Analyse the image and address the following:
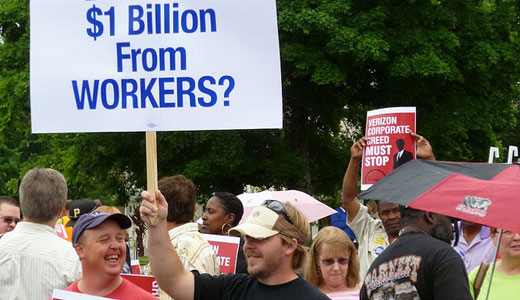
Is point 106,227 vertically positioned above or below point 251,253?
above

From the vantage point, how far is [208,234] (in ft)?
21.9

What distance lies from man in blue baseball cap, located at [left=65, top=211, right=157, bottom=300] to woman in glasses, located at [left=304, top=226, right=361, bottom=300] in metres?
1.80

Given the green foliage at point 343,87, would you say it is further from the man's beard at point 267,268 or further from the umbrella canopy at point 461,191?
the man's beard at point 267,268

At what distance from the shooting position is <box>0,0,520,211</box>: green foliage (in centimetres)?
2269

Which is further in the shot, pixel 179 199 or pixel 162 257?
pixel 179 199

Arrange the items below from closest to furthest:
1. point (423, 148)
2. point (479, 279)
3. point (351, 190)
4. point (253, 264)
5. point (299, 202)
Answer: point (253, 264) < point (479, 279) < point (351, 190) < point (423, 148) < point (299, 202)

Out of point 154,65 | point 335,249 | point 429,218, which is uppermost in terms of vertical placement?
point 154,65

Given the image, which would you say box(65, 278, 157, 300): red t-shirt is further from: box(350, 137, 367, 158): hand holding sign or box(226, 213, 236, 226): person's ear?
box(350, 137, 367, 158): hand holding sign

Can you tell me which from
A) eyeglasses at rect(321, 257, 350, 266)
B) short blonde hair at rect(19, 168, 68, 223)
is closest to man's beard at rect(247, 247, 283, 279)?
short blonde hair at rect(19, 168, 68, 223)

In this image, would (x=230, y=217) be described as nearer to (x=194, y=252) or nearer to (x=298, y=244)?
(x=194, y=252)

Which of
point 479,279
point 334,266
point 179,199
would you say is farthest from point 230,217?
point 479,279

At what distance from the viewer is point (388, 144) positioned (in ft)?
22.0

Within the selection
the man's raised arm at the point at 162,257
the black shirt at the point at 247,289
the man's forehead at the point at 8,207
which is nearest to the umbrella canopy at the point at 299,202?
the man's forehead at the point at 8,207

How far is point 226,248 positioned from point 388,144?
4.92ft
